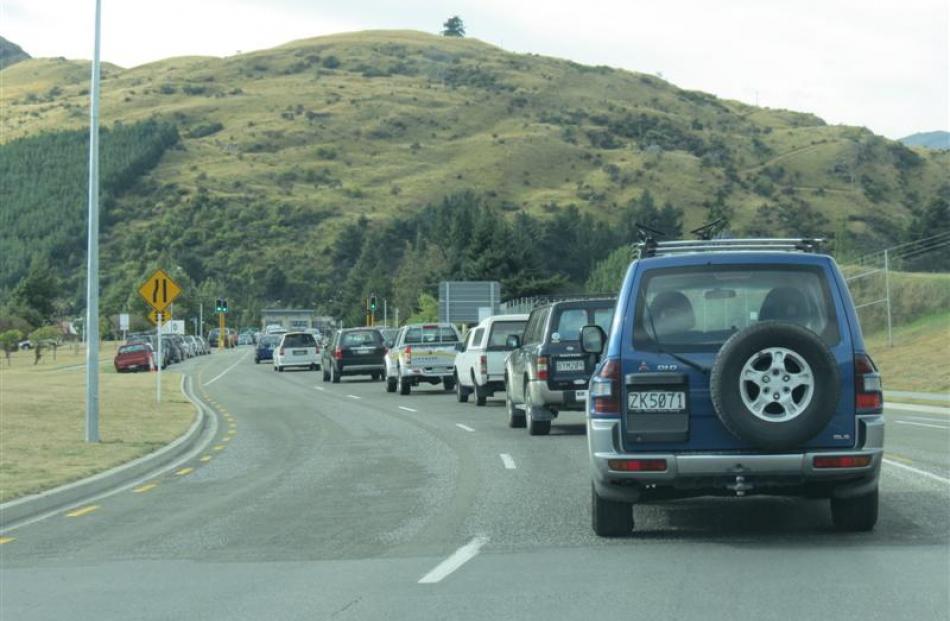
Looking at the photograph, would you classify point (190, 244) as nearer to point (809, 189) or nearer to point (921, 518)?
point (809, 189)

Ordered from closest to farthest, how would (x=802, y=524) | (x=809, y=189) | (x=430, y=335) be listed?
(x=802, y=524), (x=430, y=335), (x=809, y=189)

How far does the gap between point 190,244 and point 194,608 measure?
176 metres

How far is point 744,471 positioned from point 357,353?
37.2 meters

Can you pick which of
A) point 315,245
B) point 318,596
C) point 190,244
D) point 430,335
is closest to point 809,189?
point 315,245

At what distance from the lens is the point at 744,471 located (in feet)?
33.3

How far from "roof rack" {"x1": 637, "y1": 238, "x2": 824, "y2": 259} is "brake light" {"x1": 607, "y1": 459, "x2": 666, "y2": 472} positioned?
170cm

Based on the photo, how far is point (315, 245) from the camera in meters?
180

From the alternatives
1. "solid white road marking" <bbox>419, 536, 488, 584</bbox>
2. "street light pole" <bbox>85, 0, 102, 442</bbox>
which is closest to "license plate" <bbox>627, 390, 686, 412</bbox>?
"solid white road marking" <bbox>419, 536, 488, 584</bbox>

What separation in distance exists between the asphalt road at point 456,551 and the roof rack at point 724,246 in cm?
222

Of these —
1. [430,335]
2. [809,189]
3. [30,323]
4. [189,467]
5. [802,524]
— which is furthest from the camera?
[809,189]

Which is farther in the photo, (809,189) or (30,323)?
(809,189)

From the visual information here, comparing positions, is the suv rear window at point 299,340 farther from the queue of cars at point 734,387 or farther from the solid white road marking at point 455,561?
the queue of cars at point 734,387

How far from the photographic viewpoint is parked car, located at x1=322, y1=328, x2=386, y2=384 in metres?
46.8

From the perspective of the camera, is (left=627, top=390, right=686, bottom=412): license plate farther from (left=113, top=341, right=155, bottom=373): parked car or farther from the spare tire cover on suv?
(left=113, top=341, right=155, bottom=373): parked car
